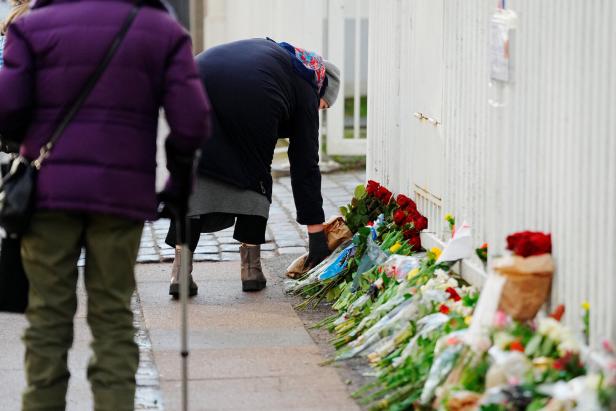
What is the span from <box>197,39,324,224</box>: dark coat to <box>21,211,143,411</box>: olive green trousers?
7.50ft

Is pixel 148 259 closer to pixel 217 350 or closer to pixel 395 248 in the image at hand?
pixel 395 248

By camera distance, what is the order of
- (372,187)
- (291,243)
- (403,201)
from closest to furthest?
(403,201) → (372,187) → (291,243)

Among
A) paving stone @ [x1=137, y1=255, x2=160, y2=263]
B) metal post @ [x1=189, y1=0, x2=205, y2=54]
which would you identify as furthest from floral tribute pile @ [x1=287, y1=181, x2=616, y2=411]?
metal post @ [x1=189, y1=0, x2=205, y2=54]

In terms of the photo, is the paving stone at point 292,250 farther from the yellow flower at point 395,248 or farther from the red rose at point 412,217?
the yellow flower at point 395,248

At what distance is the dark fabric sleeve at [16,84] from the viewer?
13.6 feet

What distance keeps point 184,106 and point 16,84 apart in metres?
0.56

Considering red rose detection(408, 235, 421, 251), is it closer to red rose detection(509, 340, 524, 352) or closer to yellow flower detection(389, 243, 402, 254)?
yellow flower detection(389, 243, 402, 254)

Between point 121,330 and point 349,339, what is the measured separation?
1780mm

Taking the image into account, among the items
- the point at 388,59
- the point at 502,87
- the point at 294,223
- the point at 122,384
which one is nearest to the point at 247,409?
the point at 122,384

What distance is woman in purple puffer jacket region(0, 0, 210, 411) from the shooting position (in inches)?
163

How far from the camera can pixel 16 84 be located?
13.6 ft

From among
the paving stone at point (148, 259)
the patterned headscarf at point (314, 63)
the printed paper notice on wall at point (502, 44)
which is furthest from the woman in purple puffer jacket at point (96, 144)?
the paving stone at point (148, 259)

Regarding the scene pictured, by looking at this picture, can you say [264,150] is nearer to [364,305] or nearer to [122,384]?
[364,305]

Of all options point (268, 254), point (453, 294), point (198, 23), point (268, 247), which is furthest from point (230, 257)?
point (198, 23)
